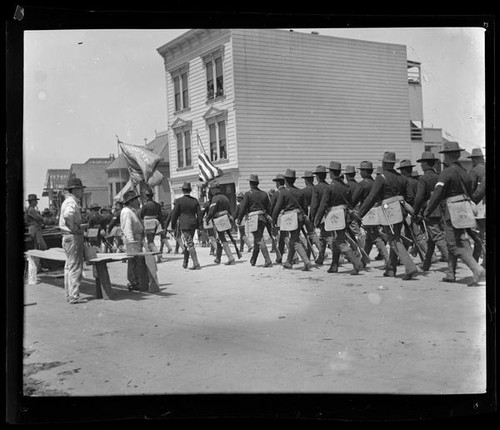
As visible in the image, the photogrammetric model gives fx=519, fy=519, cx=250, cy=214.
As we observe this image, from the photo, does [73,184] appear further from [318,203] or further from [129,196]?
[318,203]

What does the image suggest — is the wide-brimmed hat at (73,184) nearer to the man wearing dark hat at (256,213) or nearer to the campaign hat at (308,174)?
the man wearing dark hat at (256,213)

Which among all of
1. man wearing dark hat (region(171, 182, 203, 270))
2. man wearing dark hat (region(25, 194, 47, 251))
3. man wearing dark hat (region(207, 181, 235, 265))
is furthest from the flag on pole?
man wearing dark hat (region(25, 194, 47, 251))

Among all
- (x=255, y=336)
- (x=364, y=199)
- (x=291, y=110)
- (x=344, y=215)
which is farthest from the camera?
(x=344, y=215)

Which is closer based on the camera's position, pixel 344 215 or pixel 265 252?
pixel 265 252

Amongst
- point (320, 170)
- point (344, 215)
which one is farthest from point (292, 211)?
point (320, 170)

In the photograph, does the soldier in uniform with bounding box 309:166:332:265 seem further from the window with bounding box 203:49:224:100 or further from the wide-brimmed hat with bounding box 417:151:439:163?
the window with bounding box 203:49:224:100

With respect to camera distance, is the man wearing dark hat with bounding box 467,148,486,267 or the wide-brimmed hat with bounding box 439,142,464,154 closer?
the man wearing dark hat with bounding box 467,148,486,267

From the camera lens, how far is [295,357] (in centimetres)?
523

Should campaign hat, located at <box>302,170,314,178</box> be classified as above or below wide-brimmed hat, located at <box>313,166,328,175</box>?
below

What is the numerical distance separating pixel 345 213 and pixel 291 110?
63.2 inches

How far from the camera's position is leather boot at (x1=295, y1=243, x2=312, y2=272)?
6432 millimetres

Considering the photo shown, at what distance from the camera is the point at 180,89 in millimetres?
6102

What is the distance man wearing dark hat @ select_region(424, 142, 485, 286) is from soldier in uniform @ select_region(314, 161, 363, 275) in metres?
1.03
